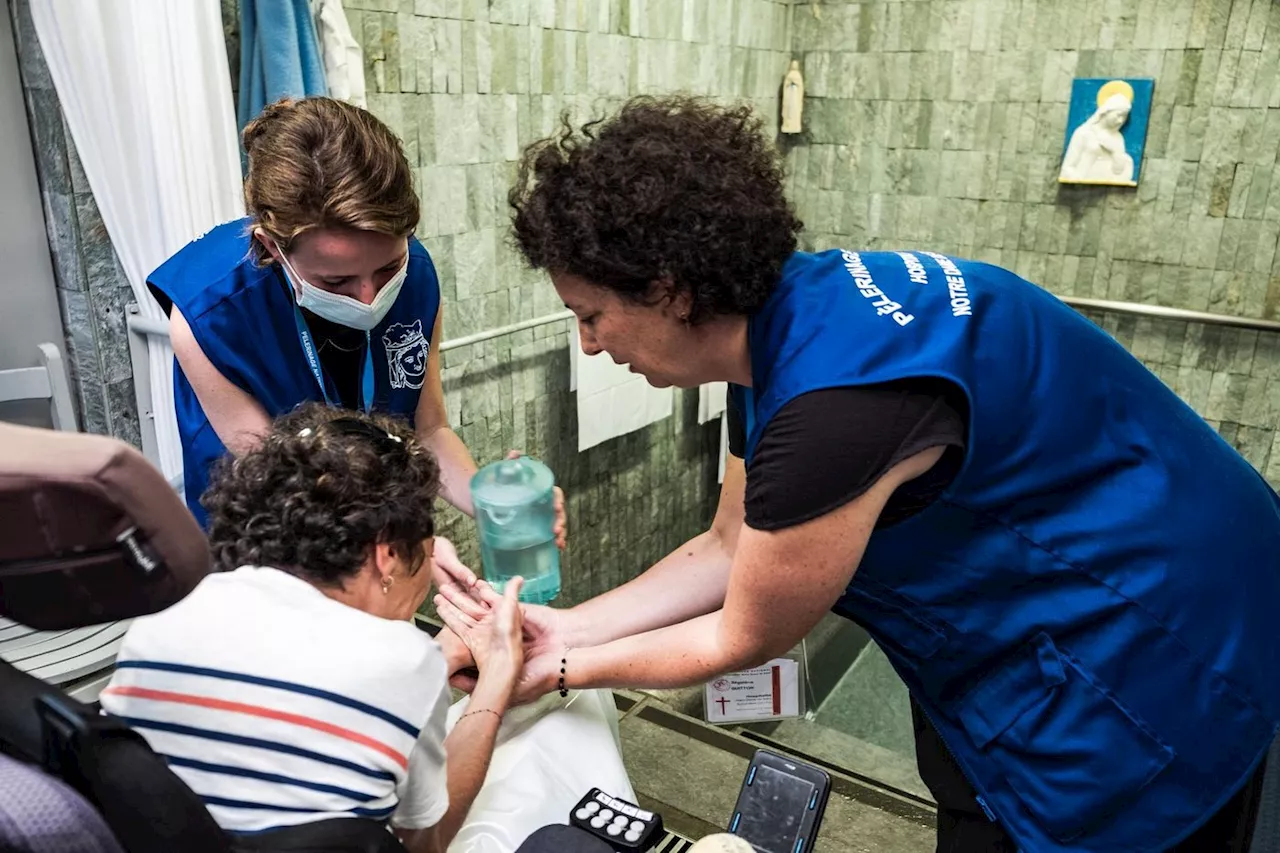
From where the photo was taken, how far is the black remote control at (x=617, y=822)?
0.91 m

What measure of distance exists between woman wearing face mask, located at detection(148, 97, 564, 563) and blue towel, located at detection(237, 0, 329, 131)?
446 millimetres

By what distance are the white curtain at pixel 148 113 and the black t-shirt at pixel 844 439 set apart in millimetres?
1205

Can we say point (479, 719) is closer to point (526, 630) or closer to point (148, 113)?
point (526, 630)

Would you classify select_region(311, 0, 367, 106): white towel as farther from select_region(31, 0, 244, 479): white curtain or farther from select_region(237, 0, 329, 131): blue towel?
select_region(31, 0, 244, 479): white curtain

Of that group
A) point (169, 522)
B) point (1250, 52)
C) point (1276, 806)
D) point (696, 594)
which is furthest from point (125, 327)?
point (1250, 52)

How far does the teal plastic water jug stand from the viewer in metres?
1.77

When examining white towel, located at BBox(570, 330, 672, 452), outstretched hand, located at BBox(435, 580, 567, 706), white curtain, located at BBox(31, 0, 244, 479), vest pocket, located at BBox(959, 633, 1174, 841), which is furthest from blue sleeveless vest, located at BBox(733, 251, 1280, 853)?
white towel, located at BBox(570, 330, 672, 452)

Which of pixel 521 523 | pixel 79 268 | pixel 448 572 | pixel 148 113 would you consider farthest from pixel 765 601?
pixel 79 268

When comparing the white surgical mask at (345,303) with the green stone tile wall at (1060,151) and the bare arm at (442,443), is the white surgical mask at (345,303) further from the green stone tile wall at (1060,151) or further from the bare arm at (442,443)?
the green stone tile wall at (1060,151)

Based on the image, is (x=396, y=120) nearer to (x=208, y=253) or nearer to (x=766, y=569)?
(x=208, y=253)

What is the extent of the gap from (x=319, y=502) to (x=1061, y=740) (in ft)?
2.53

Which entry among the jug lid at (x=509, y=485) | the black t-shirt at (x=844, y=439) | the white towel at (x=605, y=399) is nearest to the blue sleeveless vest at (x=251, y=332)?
the jug lid at (x=509, y=485)

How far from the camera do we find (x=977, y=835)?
3.50ft

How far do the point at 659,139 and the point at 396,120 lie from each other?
1.32 metres
